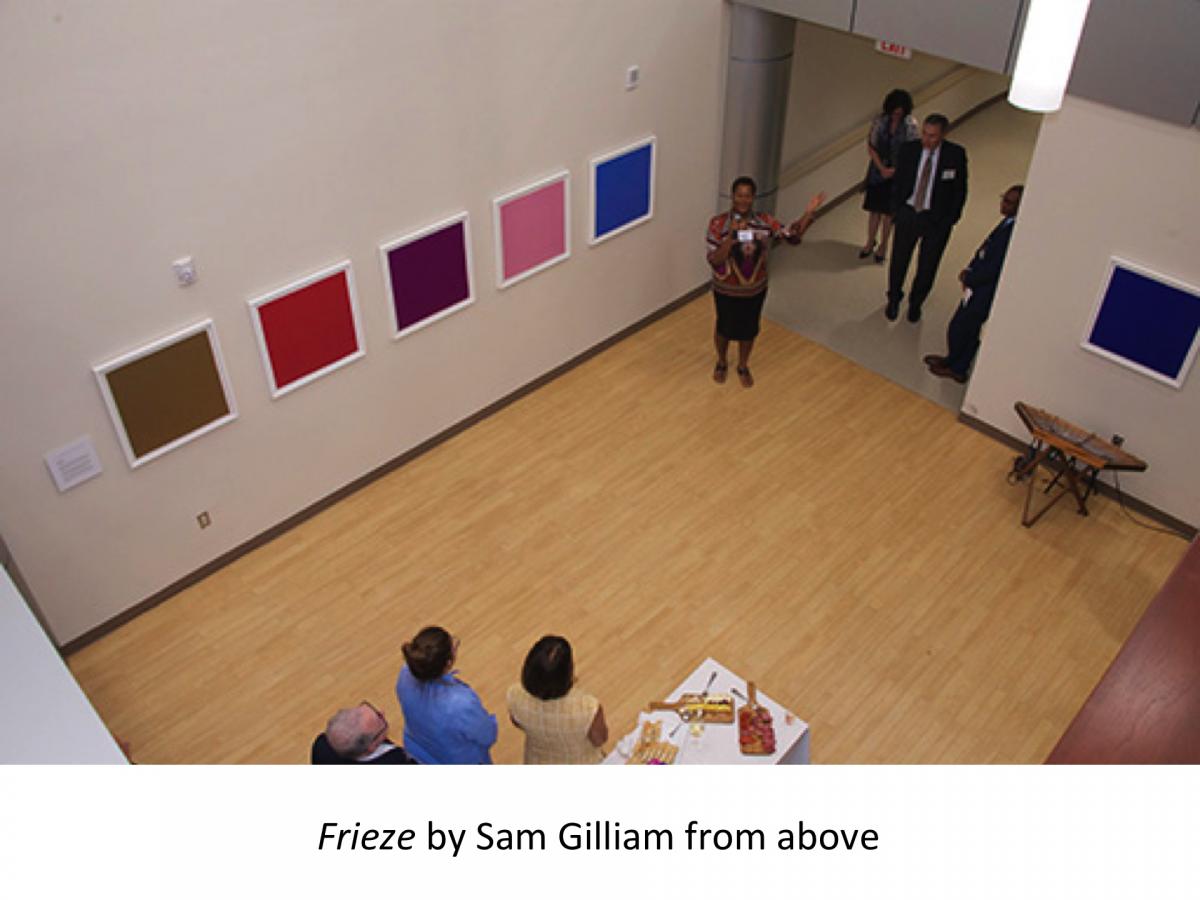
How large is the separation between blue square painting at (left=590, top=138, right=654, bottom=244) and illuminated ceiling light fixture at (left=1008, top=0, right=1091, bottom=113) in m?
4.40

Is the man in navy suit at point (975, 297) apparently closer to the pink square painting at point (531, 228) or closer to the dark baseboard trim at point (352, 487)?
the dark baseboard trim at point (352, 487)

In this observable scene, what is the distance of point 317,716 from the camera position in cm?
555

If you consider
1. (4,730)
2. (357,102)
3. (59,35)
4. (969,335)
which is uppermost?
(59,35)

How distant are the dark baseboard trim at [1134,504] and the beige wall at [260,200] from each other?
311 centimetres

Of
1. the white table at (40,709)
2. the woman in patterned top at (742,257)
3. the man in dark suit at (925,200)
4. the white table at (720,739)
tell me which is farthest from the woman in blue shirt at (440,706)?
the man in dark suit at (925,200)

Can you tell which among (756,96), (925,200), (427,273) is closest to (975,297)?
(925,200)

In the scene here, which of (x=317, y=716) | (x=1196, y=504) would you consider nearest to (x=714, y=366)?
(x=1196, y=504)

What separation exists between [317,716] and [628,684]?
170 cm

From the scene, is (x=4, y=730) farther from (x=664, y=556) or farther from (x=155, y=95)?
(x=664, y=556)

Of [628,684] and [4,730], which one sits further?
[628,684]

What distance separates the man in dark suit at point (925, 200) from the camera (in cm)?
759

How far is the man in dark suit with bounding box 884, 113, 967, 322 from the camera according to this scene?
7.59m

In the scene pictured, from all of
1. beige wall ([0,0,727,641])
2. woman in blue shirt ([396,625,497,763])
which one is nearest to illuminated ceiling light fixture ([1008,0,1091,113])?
Result: woman in blue shirt ([396,625,497,763])

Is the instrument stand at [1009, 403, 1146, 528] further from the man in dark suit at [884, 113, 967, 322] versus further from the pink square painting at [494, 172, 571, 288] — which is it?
the pink square painting at [494, 172, 571, 288]
